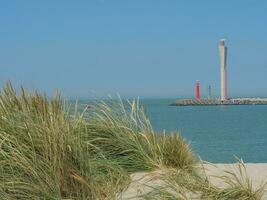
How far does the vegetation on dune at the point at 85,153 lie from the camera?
6305 mm

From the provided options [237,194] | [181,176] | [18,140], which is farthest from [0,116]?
[237,194]

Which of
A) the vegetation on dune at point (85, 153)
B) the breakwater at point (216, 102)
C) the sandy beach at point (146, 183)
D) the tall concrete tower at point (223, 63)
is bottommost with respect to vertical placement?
the breakwater at point (216, 102)

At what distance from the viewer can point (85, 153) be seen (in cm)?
666

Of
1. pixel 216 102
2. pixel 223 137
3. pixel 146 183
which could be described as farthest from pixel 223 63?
pixel 146 183

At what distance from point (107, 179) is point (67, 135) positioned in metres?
0.89

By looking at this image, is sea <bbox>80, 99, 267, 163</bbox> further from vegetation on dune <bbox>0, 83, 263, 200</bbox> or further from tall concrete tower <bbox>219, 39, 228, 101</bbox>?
tall concrete tower <bbox>219, 39, 228, 101</bbox>

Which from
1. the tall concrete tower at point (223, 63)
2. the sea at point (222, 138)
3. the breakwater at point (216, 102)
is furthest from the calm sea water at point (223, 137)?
the breakwater at point (216, 102)

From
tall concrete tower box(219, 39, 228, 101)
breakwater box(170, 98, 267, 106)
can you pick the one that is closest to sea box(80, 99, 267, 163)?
tall concrete tower box(219, 39, 228, 101)

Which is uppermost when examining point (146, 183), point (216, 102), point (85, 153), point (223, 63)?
point (223, 63)

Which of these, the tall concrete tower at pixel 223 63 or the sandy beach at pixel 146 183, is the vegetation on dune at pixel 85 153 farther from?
the tall concrete tower at pixel 223 63

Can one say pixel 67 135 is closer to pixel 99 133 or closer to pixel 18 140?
pixel 18 140

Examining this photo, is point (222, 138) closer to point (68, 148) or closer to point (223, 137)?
point (223, 137)

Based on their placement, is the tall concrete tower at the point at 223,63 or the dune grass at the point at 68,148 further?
the tall concrete tower at the point at 223,63

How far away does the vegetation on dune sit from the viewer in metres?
6.30
